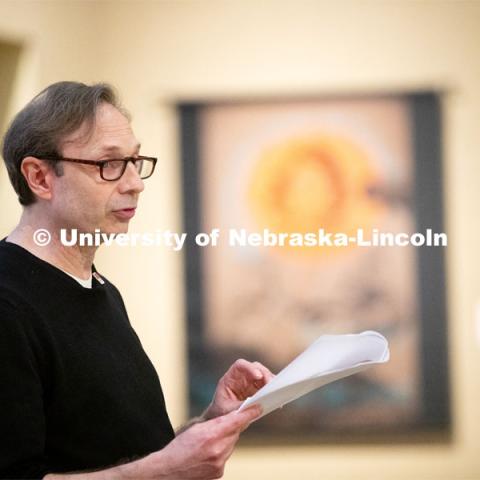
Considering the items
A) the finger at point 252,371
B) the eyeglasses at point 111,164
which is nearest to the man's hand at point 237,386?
the finger at point 252,371

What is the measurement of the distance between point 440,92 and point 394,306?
79 centimetres

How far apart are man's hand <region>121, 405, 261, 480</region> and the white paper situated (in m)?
0.04

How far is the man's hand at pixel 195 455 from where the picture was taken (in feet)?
3.63

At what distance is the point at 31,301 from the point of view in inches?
45.8

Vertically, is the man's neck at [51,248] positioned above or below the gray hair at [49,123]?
below

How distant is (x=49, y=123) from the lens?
50.2 inches

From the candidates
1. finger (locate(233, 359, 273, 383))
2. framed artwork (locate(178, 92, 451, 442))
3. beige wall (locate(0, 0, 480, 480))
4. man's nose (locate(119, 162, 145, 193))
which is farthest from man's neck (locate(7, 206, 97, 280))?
framed artwork (locate(178, 92, 451, 442))

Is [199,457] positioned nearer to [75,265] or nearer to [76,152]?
[75,265]

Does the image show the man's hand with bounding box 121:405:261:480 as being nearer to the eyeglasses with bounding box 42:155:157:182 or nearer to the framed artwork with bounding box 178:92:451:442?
the eyeglasses with bounding box 42:155:157:182

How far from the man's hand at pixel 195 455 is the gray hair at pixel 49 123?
0.44 meters

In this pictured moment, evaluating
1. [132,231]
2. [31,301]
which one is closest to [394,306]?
[132,231]

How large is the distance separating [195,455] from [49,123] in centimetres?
53

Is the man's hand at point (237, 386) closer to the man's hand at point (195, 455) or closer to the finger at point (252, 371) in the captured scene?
the finger at point (252, 371)

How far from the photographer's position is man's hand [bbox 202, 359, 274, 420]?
1393 millimetres
